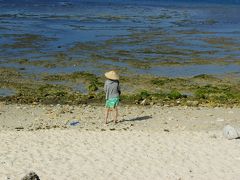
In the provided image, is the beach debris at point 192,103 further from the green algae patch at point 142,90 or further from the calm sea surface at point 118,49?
the calm sea surface at point 118,49

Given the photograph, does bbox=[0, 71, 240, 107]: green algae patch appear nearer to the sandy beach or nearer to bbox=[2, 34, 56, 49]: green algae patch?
the sandy beach

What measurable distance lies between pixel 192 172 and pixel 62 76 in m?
15.7

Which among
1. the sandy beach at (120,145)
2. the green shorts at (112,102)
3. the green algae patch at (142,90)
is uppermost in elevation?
the green shorts at (112,102)

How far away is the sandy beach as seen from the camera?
12617 millimetres

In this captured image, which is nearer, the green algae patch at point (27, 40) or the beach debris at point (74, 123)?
the beach debris at point (74, 123)

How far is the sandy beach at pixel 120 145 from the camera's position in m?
12.6

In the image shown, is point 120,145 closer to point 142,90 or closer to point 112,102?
point 112,102

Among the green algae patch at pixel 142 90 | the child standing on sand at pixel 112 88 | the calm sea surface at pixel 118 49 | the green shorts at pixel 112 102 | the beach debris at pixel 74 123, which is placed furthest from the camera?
the calm sea surface at pixel 118 49

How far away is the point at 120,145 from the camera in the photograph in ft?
47.9

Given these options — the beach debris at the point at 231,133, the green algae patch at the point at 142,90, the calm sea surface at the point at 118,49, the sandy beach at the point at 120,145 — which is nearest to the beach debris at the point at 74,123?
the sandy beach at the point at 120,145

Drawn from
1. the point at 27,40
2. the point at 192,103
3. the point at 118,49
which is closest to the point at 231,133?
the point at 192,103

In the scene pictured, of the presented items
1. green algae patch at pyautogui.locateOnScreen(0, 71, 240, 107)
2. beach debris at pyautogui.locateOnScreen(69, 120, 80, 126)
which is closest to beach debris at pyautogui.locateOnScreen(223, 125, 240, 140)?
beach debris at pyautogui.locateOnScreen(69, 120, 80, 126)

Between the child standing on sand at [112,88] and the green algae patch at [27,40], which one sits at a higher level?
the child standing on sand at [112,88]

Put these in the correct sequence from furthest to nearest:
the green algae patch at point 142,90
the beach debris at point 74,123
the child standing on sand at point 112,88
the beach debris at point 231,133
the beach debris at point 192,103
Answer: the green algae patch at point 142,90 < the beach debris at point 192,103 < the beach debris at point 74,123 < the child standing on sand at point 112,88 < the beach debris at point 231,133
